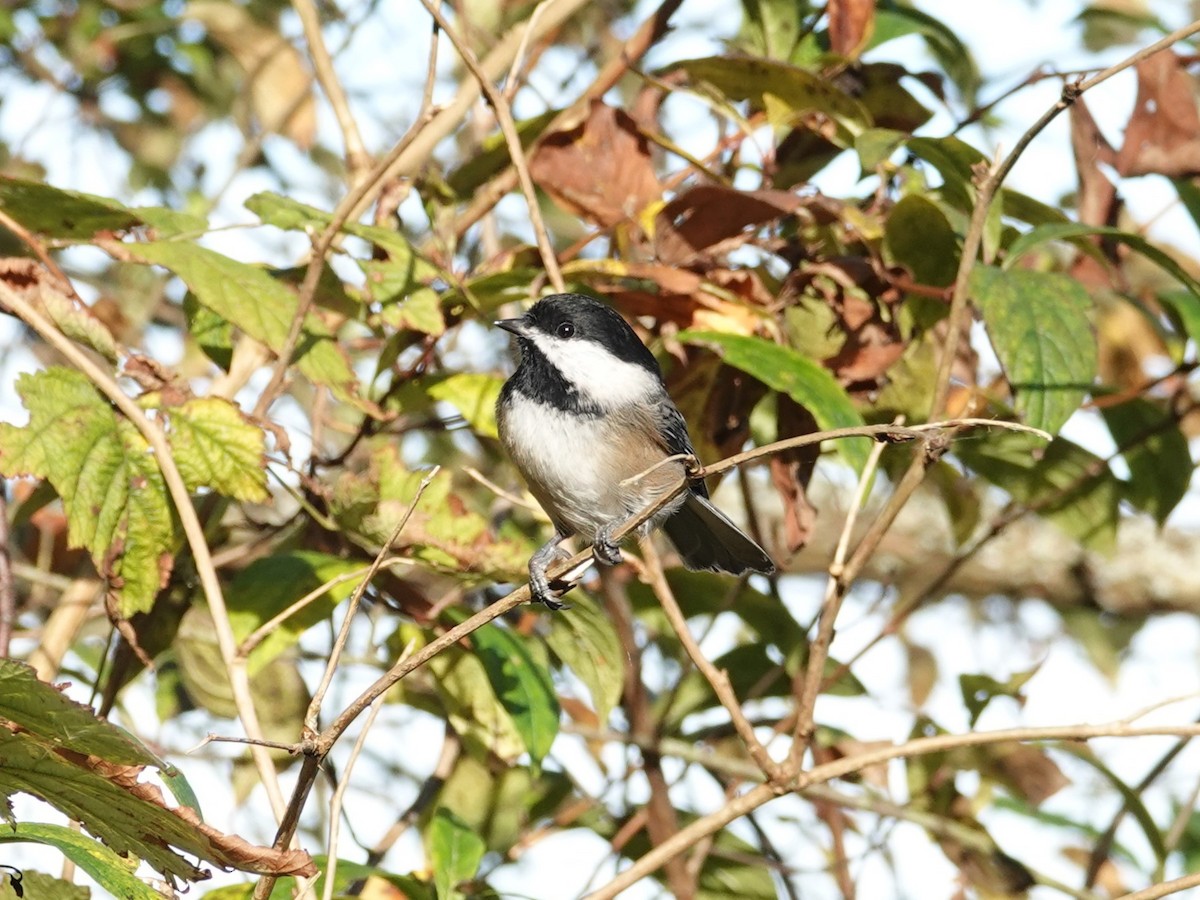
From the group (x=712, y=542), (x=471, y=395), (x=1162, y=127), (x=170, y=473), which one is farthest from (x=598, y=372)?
(x=1162, y=127)

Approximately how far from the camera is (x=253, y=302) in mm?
2639

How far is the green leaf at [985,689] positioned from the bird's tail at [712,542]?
23.3 inches

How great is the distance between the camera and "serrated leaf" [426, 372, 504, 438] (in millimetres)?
3051

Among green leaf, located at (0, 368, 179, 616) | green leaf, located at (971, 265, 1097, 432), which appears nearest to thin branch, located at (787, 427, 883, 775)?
green leaf, located at (971, 265, 1097, 432)

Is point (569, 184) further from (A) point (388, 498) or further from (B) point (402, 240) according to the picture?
(A) point (388, 498)

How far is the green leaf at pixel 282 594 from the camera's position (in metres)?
2.74

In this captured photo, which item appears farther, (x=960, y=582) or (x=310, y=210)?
(x=960, y=582)

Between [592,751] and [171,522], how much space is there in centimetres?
169

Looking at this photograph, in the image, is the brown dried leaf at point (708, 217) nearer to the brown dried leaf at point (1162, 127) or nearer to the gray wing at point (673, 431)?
the gray wing at point (673, 431)

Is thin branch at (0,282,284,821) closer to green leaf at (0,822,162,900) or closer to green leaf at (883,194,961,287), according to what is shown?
green leaf at (0,822,162,900)

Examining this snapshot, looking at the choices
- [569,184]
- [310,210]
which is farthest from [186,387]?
[569,184]

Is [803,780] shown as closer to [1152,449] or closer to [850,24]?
[1152,449]

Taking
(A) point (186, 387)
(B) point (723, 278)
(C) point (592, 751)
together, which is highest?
(B) point (723, 278)

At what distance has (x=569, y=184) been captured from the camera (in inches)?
122
